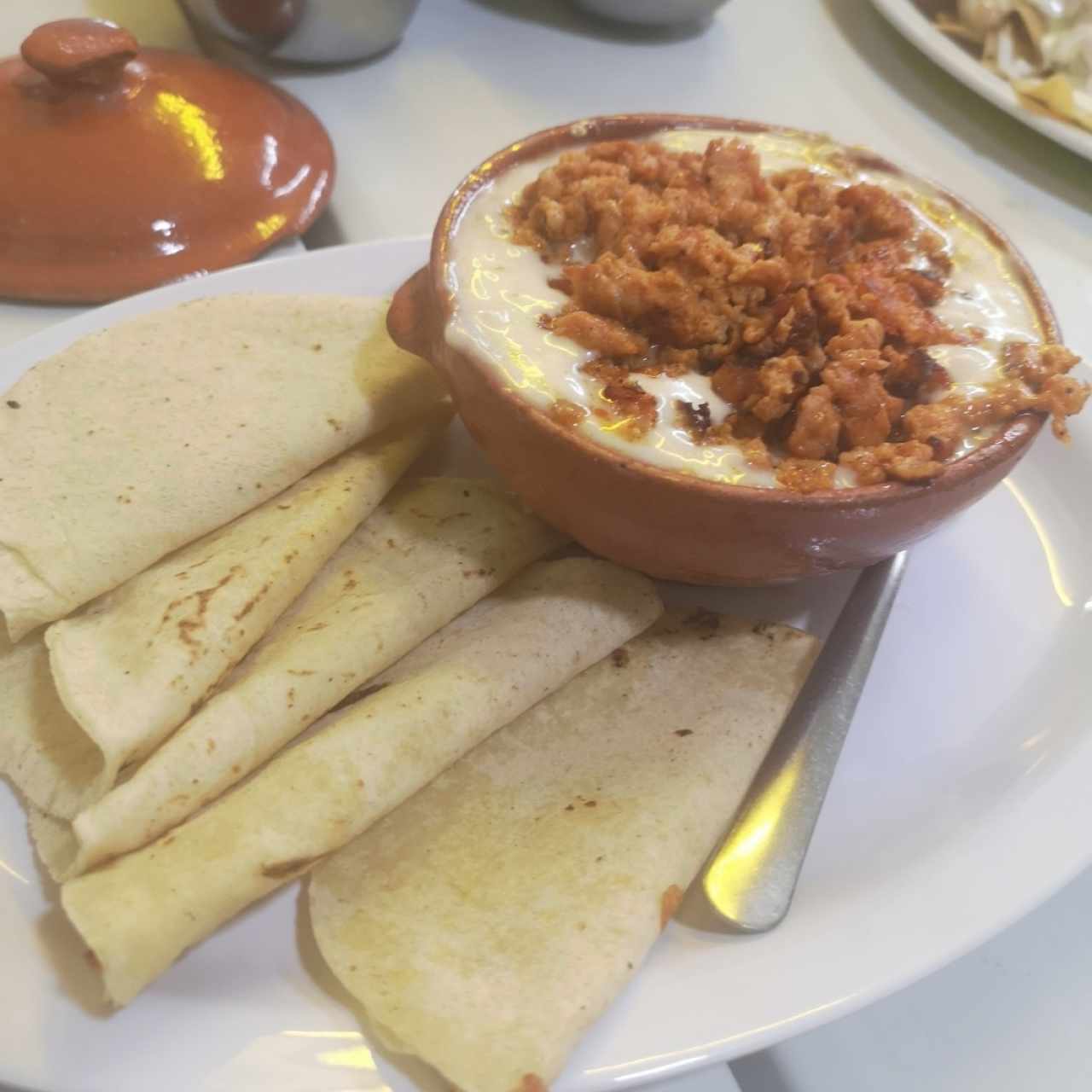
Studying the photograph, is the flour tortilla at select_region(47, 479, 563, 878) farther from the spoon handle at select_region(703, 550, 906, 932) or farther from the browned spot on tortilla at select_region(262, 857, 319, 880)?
the spoon handle at select_region(703, 550, 906, 932)

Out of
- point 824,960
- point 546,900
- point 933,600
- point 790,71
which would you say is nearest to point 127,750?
point 546,900

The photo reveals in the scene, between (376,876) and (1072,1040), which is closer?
(376,876)

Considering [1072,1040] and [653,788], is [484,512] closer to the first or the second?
[653,788]

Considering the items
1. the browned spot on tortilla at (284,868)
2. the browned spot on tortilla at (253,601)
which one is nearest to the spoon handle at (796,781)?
the browned spot on tortilla at (284,868)

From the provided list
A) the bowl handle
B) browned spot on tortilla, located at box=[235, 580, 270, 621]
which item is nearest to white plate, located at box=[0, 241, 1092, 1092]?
browned spot on tortilla, located at box=[235, 580, 270, 621]

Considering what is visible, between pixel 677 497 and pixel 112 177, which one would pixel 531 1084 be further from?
pixel 112 177

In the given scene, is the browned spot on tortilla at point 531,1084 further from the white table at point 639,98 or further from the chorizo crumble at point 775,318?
the white table at point 639,98
